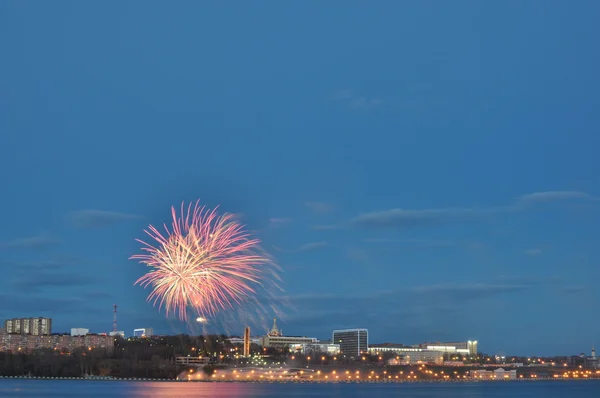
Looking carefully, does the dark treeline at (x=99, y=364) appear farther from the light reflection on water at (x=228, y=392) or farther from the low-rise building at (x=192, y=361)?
the light reflection on water at (x=228, y=392)

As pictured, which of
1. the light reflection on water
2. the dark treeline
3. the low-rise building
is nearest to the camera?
the light reflection on water

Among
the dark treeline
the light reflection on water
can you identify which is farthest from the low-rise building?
the light reflection on water

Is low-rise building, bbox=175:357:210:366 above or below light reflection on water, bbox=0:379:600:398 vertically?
above

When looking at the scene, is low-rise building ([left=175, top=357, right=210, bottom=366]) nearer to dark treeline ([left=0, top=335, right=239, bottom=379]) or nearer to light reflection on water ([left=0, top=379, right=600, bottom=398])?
dark treeline ([left=0, top=335, right=239, bottom=379])

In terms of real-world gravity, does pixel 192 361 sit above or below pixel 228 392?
above

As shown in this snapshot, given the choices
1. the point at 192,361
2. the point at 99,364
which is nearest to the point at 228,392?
the point at 192,361

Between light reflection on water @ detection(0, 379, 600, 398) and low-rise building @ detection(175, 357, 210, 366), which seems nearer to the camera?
light reflection on water @ detection(0, 379, 600, 398)

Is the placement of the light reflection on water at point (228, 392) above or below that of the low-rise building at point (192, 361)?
below

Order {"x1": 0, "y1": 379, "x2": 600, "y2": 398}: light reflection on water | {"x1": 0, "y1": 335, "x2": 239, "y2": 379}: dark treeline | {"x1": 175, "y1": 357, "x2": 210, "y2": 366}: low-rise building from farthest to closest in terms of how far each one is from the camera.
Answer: {"x1": 175, "y1": 357, "x2": 210, "y2": 366}: low-rise building, {"x1": 0, "y1": 335, "x2": 239, "y2": 379}: dark treeline, {"x1": 0, "y1": 379, "x2": 600, "y2": 398}: light reflection on water

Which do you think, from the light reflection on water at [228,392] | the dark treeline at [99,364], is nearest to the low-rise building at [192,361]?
the dark treeline at [99,364]

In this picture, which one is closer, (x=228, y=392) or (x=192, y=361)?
(x=228, y=392)

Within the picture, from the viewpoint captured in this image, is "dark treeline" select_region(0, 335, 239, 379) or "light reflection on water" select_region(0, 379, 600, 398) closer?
"light reflection on water" select_region(0, 379, 600, 398)

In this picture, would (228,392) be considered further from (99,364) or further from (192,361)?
(99,364)

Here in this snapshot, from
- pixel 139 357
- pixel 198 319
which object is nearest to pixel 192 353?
pixel 139 357
